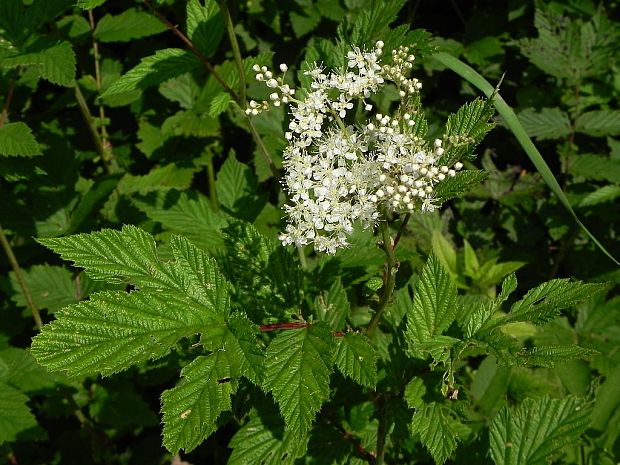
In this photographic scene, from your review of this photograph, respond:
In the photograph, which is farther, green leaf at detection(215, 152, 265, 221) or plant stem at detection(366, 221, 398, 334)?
green leaf at detection(215, 152, 265, 221)

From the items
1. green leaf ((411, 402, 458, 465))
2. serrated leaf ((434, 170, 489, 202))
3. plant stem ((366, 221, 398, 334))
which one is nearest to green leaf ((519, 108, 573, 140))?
serrated leaf ((434, 170, 489, 202))

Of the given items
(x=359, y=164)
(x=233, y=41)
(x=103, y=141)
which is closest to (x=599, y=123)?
(x=359, y=164)

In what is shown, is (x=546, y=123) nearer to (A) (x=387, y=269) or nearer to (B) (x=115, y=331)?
(A) (x=387, y=269)

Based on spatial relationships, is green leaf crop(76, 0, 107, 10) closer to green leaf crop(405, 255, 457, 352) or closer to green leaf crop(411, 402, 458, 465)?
green leaf crop(405, 255, 457, 352)

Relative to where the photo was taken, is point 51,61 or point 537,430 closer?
point 537,430

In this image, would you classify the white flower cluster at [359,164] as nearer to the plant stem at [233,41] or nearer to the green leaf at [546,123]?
the plant stem at [233,41]

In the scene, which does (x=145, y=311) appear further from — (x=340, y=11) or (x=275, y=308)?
(x=340, y=11)
